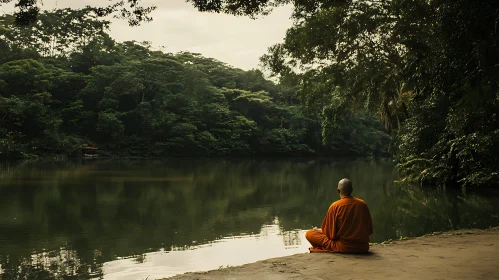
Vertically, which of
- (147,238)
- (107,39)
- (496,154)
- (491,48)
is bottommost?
(147,238)

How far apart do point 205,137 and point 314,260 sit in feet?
124

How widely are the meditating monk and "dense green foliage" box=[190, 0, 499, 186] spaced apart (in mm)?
2863

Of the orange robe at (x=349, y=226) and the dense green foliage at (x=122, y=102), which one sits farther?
the dense green foliage at (x=122, y=102)

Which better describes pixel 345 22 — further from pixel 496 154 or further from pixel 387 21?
pixel 496 154

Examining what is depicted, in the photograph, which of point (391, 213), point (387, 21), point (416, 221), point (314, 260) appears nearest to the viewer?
point (314, 260)

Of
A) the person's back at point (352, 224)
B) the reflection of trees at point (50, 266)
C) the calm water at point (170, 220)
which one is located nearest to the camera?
the person's back at point (352, 224)

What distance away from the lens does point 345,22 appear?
15.9 meters

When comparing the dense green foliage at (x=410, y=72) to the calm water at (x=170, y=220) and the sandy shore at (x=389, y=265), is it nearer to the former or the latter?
the calm water at (x=170, y=220)

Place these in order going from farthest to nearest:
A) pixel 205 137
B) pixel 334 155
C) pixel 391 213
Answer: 1. pixel 334 155
2. pixel 205 137
3. pixel 391 213

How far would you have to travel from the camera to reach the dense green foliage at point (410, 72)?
7484mm

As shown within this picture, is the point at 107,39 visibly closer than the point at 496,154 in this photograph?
No

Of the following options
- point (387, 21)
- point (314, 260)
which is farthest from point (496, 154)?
point (314, 260)

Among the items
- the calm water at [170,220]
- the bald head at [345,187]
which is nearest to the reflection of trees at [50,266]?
the calm water at [170,220]

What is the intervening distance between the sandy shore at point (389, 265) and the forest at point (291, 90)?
261 centimetres
